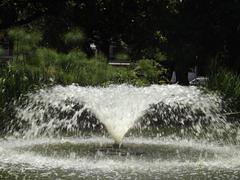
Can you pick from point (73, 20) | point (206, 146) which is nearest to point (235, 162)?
point (206, 146)

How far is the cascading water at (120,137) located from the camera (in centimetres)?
823

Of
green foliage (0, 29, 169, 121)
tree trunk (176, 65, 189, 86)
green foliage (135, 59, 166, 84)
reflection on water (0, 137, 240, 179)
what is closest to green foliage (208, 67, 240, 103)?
green foliage (0, 29, 169, 121)

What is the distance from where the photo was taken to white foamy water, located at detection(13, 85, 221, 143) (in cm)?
1089

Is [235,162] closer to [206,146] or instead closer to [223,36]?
[206,146]

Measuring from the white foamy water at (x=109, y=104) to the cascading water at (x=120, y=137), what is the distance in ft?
0.05

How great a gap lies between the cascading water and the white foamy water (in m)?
0.02

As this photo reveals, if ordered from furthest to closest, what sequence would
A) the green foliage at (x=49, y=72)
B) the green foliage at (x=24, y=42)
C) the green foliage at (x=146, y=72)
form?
the green foliage at (x=146, y=72), the green foliage at (x=24, y=42), the green foliage at (x=49, y=72)

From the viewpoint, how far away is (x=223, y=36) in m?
31.0

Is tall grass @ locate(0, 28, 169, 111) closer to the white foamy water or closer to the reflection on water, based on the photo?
the white foamy water

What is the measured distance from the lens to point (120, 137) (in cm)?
1064

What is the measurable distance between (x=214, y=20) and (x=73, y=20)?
858 centimetres

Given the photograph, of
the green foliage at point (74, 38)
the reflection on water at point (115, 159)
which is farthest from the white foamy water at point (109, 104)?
the green foliage at point (74, 38)

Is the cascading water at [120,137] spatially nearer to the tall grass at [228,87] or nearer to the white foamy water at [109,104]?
the white foamy water at [109,104]

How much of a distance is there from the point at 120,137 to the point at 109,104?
26.9 inches
